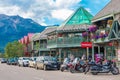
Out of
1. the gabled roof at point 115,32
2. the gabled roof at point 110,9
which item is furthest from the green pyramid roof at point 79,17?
the gabled roof at point 115,32

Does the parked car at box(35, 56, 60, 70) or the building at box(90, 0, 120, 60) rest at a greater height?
the building at box(90, 0, 120, 60)

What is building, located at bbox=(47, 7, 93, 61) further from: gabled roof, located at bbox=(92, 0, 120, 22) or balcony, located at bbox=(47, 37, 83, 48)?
gabled roof, located at bbox=(92, 0, 120, 22)

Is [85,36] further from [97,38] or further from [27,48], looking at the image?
[27,48]

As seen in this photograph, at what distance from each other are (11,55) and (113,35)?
64161mm

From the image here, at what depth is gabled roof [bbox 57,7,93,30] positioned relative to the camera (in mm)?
58125

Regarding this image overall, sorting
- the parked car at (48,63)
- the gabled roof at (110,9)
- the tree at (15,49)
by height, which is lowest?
the parked car at (48,63)

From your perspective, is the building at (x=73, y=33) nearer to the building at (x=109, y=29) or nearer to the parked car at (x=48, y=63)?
the building at (x=109, y=29)

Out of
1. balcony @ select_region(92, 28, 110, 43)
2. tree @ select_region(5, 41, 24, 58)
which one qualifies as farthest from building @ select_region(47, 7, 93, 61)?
tree @ select_region(5, 41, 24, 58)

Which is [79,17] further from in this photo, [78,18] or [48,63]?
[48,63]

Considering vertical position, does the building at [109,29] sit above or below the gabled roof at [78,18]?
below

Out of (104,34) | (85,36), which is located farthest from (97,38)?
(85,36)

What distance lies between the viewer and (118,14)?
3719 cm

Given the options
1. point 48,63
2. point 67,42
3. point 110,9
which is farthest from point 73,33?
point 48,63

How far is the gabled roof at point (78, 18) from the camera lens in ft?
191
